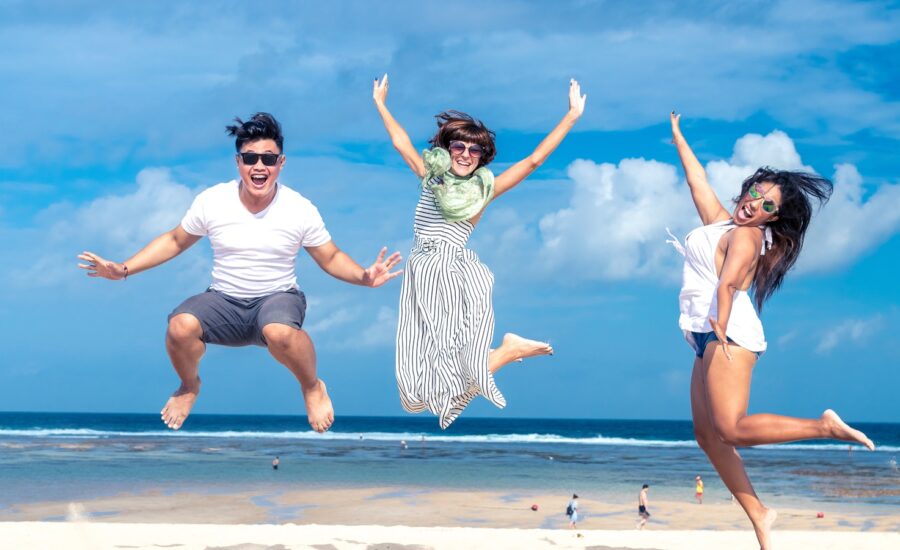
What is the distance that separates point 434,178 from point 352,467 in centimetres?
3191

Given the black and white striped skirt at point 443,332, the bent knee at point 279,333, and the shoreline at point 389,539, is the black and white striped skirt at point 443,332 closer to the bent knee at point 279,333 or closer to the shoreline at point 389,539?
the bent knee at point 279,333

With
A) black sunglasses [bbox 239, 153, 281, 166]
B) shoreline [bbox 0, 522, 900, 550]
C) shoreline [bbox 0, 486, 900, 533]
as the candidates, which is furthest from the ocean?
black sunglasses [bbox 239, 153, 281, 166]

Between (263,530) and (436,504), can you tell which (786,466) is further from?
(263,530)

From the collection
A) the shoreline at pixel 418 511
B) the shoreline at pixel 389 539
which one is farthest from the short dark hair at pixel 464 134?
the shoreline at pixel 418 511

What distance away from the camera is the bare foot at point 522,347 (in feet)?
23.0

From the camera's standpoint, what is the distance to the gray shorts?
678 cm

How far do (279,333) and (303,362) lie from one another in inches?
14.3

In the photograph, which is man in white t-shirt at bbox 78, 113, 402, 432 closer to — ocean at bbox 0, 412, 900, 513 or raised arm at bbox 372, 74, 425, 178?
raised arm at bbox 372, 74, 425, 178

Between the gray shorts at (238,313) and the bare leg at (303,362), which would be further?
the gray shorts at (238,313)

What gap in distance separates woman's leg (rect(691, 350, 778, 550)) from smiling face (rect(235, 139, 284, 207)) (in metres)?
3.04

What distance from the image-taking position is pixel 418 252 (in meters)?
7.03

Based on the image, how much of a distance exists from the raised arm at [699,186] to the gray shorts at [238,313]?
2.76 m

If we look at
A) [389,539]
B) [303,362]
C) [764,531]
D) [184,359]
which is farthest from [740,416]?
[389,539]

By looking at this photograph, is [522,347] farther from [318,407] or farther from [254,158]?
[254,158]
